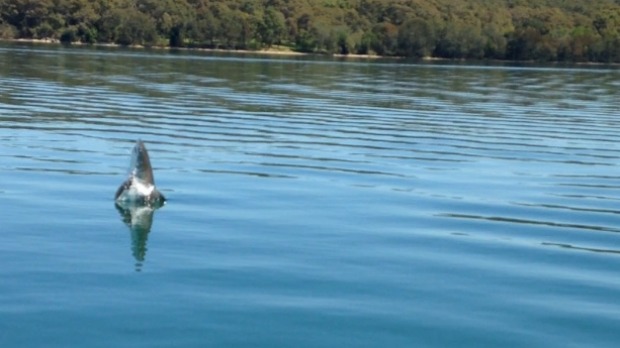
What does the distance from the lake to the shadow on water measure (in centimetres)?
6

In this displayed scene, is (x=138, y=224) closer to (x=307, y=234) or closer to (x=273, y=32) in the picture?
(x=307, y=234)

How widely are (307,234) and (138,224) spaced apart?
7.86ft

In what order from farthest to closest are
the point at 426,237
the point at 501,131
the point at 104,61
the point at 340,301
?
1. the point at 104,61
2. the point at 501,131
3. the point at 426,237
4. the point at 340,301

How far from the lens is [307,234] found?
16094 mm

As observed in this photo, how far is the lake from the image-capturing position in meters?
11.4

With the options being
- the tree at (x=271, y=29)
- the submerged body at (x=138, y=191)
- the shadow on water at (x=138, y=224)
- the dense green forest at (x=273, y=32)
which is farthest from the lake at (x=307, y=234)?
the tree at (x=271, y=29)

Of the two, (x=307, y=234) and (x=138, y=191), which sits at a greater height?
(x=138, y=191)

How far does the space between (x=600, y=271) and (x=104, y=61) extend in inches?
2589

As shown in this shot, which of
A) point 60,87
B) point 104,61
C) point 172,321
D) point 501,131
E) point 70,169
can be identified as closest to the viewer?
point 172,321

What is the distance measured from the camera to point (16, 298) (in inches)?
474

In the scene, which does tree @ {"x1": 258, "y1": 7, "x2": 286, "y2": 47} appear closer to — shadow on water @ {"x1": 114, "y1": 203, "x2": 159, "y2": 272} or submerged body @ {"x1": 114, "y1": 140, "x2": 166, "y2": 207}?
submerged body @ {"x1": 114, "y1": 140, "x2": 166, "y2": 207}

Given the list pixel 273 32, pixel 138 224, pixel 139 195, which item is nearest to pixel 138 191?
pixel 139 195

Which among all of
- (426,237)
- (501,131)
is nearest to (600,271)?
(426,237)

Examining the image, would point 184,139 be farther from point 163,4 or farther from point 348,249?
point 163,4
